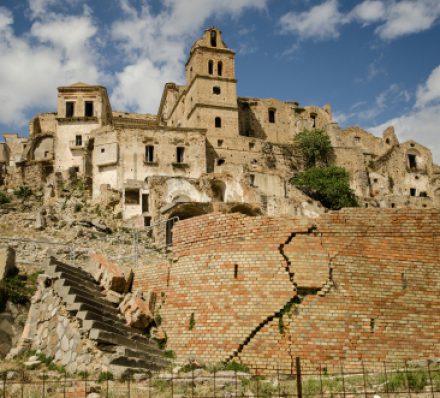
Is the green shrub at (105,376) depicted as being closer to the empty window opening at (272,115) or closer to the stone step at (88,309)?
the stone step at (88,309)

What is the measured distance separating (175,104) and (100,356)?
4285cm

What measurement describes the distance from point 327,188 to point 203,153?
30.9ft

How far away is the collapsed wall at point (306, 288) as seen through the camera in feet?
36.7

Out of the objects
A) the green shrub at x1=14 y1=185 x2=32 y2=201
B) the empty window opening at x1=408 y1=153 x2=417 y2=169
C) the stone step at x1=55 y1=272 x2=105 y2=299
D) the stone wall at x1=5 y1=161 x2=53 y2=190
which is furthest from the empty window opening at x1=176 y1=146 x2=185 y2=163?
the stone step at x1=55 y1=272 x2=105 y2=299

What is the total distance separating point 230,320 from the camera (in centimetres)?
1150

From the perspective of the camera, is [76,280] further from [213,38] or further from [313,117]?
[313,117]

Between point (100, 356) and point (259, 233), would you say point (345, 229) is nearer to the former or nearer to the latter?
point (259, 233)

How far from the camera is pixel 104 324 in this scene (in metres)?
10.9

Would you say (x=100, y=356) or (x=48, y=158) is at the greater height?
(x=48, y=158)

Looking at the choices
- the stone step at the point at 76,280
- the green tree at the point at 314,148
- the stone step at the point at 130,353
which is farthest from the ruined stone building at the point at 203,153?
the stone step at the point at 130,353

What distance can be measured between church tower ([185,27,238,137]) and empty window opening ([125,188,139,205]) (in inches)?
475

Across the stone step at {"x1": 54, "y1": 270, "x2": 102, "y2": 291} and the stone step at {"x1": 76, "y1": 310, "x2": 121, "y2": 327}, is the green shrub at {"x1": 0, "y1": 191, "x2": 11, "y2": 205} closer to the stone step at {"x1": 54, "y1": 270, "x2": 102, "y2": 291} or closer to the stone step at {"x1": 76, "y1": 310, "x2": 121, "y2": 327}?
the stone step at {"x1": 54, "y1": 270, "x2": 102, "y2": 291}

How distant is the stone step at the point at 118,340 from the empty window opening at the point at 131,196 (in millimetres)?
22809

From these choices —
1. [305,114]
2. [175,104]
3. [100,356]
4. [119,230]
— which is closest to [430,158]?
[305,114]
